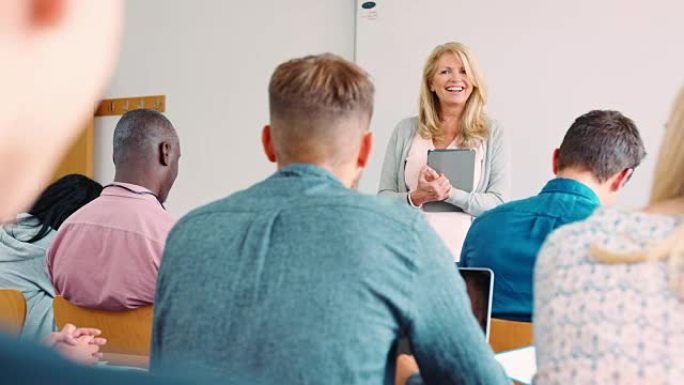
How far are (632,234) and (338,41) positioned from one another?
3.98 metres

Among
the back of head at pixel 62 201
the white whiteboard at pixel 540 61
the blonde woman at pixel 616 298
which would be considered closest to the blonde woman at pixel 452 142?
the white whiteboard at pixel 540 61

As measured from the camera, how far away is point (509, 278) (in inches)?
90.4

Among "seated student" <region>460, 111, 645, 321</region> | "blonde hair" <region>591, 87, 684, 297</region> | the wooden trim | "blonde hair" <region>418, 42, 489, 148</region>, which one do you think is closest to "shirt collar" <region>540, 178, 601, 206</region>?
"seated student" <region>460, 111, 645, 321</region>

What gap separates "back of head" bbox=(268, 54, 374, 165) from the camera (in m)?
1.44

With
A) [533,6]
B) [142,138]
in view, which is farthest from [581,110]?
[142,138]

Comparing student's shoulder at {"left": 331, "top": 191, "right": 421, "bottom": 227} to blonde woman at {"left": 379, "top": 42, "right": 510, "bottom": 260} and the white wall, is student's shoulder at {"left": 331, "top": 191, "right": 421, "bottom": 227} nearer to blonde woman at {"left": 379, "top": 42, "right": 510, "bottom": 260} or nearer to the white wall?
blonde woman at {"left": 379, "top": 42, "right": 510, "bottom": 260}

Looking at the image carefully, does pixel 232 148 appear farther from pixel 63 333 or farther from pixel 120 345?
pixel 63 333

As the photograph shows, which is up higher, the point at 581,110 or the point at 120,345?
the point at 581,110

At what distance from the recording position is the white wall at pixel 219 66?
5133 millimetres

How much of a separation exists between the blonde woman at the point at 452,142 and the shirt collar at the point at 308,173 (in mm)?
1847

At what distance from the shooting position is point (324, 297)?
1166 mm

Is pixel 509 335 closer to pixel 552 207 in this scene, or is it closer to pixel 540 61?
pixel 552 207

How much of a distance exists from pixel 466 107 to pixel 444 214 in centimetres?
50

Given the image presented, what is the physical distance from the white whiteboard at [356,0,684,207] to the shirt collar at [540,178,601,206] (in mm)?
1578
